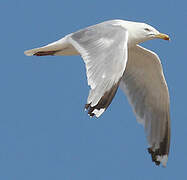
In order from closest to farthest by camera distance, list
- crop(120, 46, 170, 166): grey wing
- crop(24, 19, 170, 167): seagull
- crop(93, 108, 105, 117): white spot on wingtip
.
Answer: crop(93, 108, 105, 117): white spot on wingtip < crop(24, 19, 170, 167): seagull < crop(120, 46, 170, 166): grey wing

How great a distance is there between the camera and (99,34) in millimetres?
7762

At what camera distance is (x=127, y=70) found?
30.0 feet

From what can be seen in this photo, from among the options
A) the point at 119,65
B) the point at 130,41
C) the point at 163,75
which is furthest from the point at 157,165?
the point at 119,65

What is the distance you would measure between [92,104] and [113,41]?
105cm

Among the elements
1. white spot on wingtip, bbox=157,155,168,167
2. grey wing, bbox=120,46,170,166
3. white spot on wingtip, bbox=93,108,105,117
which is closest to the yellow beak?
grey wing, bbox=120,46,170,166

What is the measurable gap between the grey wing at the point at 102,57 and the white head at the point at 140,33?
0.84 ft

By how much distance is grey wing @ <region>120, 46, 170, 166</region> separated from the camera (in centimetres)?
898

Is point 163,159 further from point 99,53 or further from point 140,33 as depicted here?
point 99,53

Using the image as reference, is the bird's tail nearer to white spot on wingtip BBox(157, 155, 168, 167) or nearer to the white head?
the white head

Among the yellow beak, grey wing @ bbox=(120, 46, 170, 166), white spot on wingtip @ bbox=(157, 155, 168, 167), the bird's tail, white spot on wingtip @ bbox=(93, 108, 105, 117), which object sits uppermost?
the bird's tail

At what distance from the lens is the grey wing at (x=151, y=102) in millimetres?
8977

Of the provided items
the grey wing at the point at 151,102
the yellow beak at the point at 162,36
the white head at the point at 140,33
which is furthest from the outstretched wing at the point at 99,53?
the grey wing at the point at 151,102

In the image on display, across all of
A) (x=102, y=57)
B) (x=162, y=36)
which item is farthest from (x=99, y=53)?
(x=162, y=36)

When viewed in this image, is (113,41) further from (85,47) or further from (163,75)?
(163,75)
